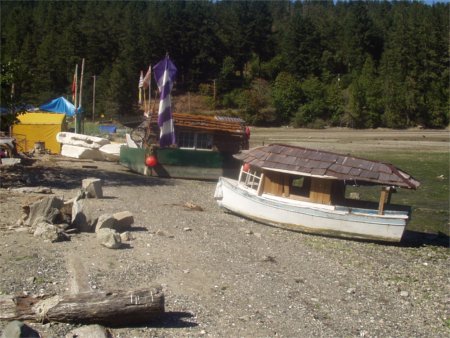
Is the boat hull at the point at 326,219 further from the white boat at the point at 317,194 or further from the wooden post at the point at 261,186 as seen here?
the wooden post at the point at 261,186

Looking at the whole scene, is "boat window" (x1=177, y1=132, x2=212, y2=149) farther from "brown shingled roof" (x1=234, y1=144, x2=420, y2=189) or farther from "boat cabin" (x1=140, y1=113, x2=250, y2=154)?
"brown shingled roof" (x1=234, y1=144, x2=420, y2=189)

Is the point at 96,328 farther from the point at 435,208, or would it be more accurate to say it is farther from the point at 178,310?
the point at 435,208

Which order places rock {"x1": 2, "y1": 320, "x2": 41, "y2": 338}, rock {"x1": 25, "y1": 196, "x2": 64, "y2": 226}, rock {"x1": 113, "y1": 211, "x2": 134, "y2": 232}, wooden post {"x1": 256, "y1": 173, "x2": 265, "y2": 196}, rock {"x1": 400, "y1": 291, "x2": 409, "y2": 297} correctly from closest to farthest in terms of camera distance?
rock {"x1": 2, "y1": 320, "x2": 41, "y2": 338} < rock {"x1": 400, "y1": 291, "x2": 409, "y2": 297} < rock {"x1": 25, "y1": 196, "x2": 64, "y2": 226} < rock {"x1": 113, "y1": 211, "x2": 134, "y2": 232} < wooden post {"x1": 256, "y1": 173, "x2": 265, "y2": 196}

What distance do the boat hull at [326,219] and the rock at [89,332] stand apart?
33.5 ft

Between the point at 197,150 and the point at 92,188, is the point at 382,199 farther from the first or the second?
the point at 197,150

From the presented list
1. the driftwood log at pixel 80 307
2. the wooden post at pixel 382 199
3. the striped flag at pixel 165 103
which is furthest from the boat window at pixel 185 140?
the driftwood log at pixel 80 307

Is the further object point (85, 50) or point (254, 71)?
point (254, 71)

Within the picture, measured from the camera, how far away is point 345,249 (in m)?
16.9

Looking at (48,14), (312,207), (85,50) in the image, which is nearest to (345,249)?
(312,207)

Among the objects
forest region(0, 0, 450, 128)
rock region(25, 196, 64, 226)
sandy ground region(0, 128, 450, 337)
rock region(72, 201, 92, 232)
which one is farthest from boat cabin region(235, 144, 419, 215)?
forest region(0, 0, 450, 128)

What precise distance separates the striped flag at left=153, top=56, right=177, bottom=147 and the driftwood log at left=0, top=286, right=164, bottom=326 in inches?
669

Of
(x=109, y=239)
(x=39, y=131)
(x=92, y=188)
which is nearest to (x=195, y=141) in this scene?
(x=92, y=188)

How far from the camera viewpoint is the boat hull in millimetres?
17844

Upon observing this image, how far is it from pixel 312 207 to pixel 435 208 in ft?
29.8
